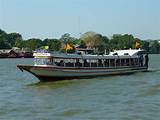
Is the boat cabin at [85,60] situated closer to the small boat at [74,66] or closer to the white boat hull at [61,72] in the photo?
the small boat at [74,66]

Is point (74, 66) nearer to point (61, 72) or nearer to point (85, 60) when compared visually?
point (61, 72)

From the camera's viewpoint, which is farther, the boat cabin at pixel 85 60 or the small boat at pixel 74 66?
the boat cabin at pixel 85 60

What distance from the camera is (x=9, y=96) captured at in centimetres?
3294

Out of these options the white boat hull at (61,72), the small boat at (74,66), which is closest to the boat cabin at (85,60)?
the small boat at (74,66)

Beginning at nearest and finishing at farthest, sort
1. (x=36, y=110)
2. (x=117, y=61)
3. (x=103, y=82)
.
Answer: (x=36, y=110) < (x=103, y=82) < (x=117, y=61)

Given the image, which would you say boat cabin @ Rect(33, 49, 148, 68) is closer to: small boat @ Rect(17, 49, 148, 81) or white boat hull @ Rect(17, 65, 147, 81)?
small boat @ Rect(17, 49, 148, 81)

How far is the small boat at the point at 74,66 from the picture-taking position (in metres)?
41.6

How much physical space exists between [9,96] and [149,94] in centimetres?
951

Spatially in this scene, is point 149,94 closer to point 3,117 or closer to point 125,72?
point 3,117

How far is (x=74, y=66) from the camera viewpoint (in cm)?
4419

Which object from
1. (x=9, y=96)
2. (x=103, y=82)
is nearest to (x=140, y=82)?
(x=103, y=82)

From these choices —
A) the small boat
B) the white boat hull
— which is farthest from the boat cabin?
the white boat hull

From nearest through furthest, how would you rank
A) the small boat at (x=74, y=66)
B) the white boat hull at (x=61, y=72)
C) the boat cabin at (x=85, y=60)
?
the white boat hull at (x=61, y=72), the small boat at (x=74, y=66), the boat cabin at (x=85, y=60)

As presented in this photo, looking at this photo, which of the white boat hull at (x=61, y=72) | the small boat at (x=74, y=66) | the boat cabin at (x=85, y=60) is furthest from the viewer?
the boat cabin at (x=85, y=60)
